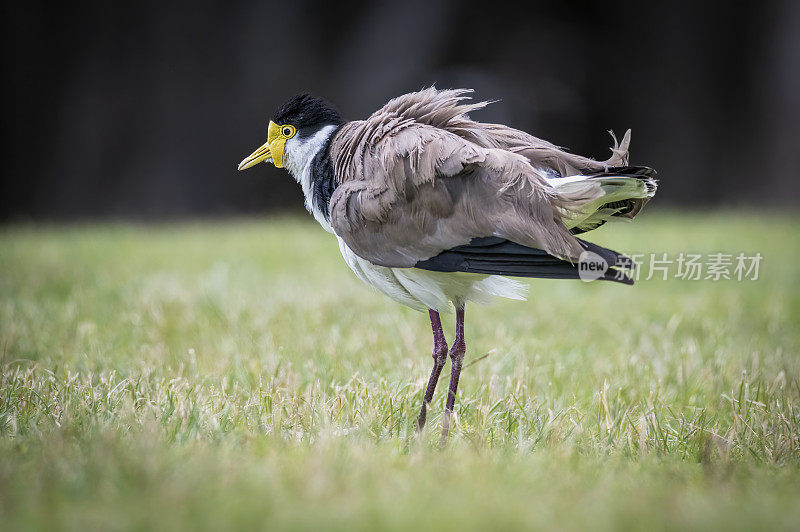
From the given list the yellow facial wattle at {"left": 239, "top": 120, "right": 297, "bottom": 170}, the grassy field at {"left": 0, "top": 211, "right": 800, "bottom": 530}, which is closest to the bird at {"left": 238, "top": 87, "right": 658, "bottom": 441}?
the yellow facial wattle at {"left": 239, "top": 120, "right": 297, "bottom": 170}

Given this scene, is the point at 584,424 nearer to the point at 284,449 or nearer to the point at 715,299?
the point at 284,449

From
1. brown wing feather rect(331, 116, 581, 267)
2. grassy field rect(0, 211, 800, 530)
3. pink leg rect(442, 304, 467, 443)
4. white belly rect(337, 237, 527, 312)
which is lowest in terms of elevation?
grassy field rect(0, 211, 800, 530)

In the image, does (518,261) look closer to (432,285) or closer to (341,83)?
(432,285)

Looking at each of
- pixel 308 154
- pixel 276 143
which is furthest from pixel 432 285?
pixel 276 143

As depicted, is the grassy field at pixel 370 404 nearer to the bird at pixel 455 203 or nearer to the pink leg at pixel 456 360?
the pink leg at pixel 456 360

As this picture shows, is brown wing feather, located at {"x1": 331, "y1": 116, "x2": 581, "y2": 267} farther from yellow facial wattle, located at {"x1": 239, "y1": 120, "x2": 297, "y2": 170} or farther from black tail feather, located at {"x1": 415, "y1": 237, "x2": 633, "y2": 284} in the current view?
yellow facial wattle, located at {"x1": 239, "y1": 120, "x2": 297, "y2": 170}

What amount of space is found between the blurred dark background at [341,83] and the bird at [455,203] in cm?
664

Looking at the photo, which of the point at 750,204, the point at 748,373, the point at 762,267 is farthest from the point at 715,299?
the point at 750,204

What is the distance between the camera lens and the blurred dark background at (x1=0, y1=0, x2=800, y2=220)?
9.36 metres

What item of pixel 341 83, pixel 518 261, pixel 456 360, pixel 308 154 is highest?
pixel 341 83

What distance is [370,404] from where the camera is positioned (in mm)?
2832

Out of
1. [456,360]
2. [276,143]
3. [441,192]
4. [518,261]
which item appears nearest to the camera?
[518,261]

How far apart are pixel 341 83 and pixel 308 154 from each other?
6.89m

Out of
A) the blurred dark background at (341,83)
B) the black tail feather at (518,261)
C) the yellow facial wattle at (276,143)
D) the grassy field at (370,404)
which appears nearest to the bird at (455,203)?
the black tail feather at (518,261)
